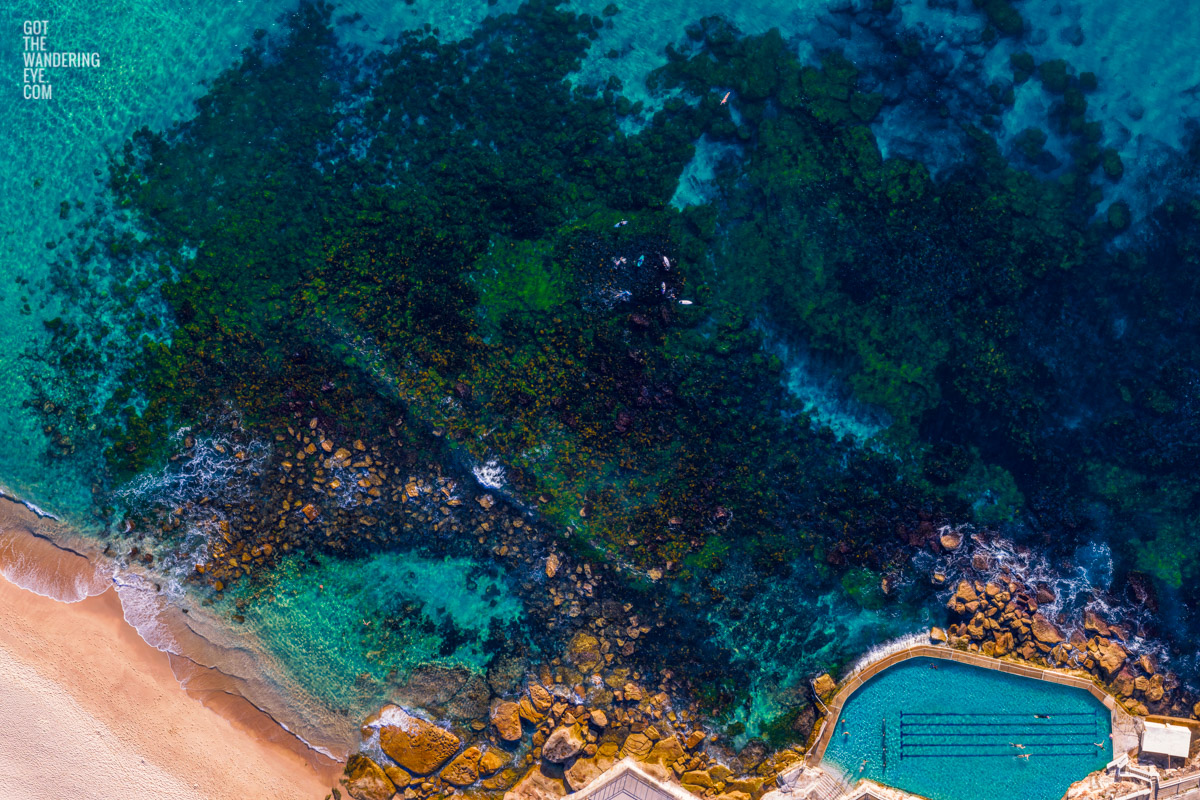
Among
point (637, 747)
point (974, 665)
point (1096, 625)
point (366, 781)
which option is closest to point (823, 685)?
point (974, 665)

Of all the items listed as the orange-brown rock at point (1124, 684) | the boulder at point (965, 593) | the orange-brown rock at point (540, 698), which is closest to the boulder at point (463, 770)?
the orange-brown rock at point (540, 698)

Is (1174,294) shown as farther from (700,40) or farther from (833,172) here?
(700,40)

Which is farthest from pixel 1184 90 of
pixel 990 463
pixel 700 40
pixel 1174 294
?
pixel 700 40

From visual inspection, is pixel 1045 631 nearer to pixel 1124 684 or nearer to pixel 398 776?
pixel 1124 684

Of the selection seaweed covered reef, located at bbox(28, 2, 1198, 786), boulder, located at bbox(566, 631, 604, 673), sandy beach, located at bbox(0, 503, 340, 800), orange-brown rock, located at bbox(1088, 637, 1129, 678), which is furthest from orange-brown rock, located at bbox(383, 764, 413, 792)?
orange-brown rock, located at bbox(1088, 637, 1129, 678)

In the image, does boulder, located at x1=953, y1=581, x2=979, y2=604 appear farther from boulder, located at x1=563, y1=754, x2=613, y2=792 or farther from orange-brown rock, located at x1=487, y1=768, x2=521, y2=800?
orange-brown rock, located at x1=487, y1=768, x2=521, y2=800

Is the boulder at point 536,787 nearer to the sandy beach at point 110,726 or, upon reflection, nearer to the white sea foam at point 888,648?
the sandy beach at point 110,726
